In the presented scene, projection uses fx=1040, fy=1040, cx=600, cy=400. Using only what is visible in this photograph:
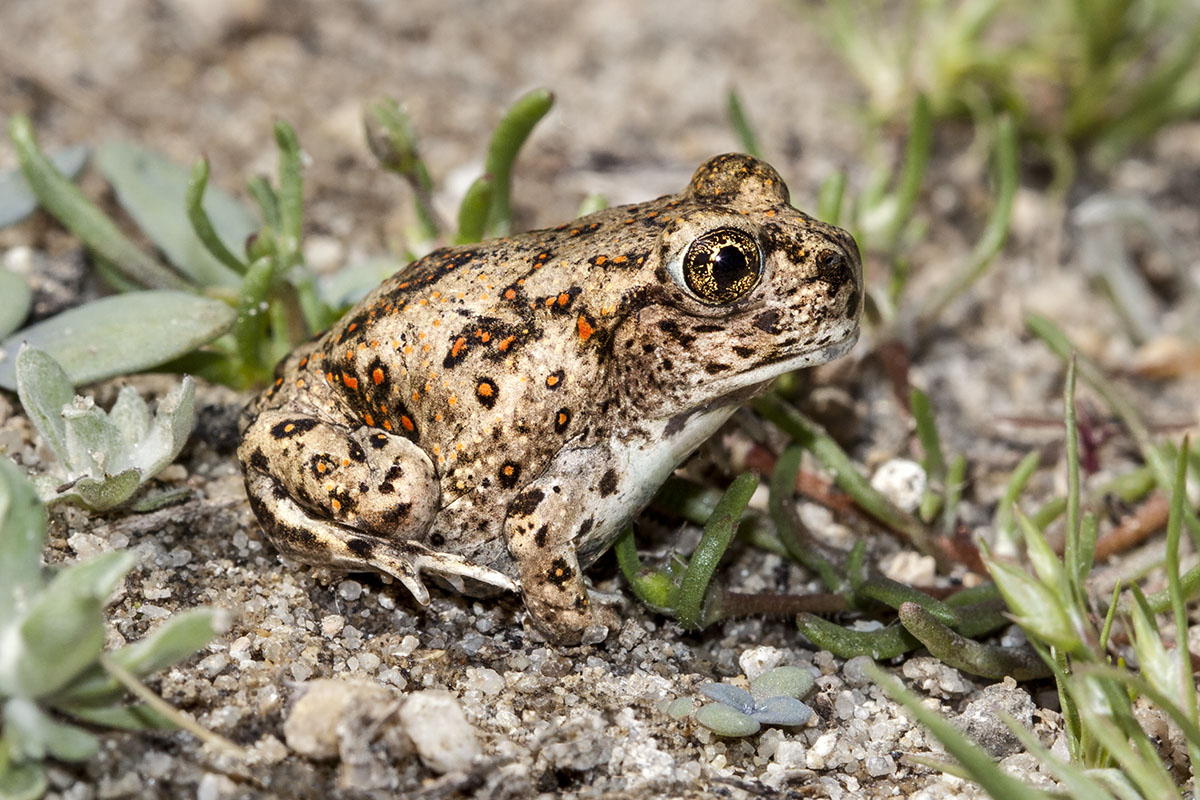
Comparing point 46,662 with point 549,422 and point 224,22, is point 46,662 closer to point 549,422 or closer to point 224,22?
point 549,422

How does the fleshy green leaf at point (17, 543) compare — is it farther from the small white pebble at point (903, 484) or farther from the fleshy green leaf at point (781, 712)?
the small white pebble at point (903, 484)

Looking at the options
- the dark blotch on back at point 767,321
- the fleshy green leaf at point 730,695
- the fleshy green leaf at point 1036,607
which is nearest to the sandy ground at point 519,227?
the fleshy green leaf at point 730,695

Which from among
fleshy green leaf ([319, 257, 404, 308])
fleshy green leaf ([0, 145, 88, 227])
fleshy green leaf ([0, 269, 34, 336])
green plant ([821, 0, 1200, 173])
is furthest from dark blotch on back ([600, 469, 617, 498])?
green plant ([821, 0, 1200, 173])

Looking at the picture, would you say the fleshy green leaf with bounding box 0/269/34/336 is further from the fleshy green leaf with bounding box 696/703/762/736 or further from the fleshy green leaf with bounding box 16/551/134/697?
the fleshy green leaf with bounding box 696/703/762/736

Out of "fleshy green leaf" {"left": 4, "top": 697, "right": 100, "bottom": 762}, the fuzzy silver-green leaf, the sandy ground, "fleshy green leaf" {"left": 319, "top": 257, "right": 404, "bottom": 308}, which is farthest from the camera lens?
"fleshy green leaf" {"left": 319, "top": 257, "right": 404, "bottom": 308}

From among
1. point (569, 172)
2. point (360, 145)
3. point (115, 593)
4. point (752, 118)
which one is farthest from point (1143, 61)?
point (115, 593)

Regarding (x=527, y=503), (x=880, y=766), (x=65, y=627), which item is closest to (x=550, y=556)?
(x=527, y=503)

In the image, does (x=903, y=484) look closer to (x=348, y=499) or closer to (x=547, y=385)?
(x=547, y=385)
